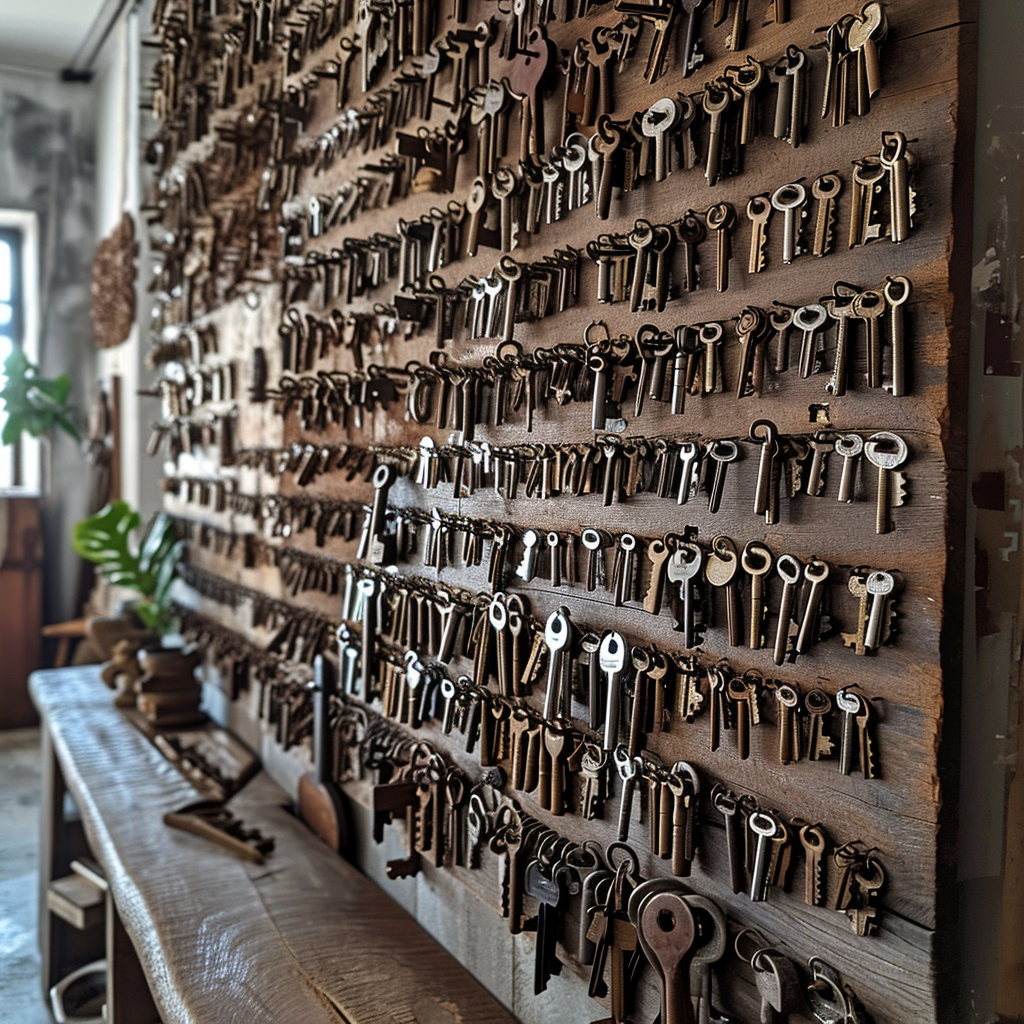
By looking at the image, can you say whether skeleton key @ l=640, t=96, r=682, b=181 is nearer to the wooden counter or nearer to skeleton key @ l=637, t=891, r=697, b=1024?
skeleton key @ l=637, t=891, r=697, b=1024

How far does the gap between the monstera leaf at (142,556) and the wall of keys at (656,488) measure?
1909mm

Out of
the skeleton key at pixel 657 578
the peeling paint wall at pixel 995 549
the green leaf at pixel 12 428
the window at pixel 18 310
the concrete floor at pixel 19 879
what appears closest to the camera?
the peeling paint wall at pixel 995 549

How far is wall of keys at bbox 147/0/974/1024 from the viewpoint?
41.3 inches

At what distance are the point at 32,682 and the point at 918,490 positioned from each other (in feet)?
13.1

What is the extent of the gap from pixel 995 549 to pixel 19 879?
4.45 m

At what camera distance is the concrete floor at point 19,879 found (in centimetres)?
332

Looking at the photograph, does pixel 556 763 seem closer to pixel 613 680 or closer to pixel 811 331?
pixel 613 680

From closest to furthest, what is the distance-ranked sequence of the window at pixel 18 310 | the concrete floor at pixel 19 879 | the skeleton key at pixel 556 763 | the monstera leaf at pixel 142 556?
1. the skeleton key at pixel 556 763
2. the concrete floor at pixel 19 879
3. the monstera leaf at pixel 142 556
4. the window at pixel 18 310

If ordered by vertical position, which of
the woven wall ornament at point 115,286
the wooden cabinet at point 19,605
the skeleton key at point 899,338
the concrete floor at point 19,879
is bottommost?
the concrete floor at point 19,879

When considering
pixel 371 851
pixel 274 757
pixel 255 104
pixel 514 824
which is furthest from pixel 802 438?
pixel 255 104

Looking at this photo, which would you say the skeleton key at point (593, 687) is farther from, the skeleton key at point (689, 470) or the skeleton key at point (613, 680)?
the skeleton key at point (689, 470)

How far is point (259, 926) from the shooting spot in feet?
6.43

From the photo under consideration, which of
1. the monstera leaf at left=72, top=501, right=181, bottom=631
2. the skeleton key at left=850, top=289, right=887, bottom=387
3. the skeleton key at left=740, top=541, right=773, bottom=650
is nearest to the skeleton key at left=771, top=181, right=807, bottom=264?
the skeleton key at left=850, top=289, right=887, bottom=387

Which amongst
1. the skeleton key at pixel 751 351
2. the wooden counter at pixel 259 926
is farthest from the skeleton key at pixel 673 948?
the skeleton key at pixel 751 351
